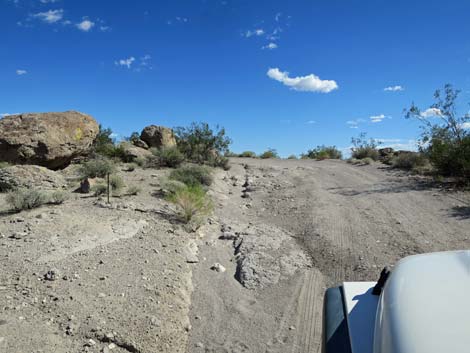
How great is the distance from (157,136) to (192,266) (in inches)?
696

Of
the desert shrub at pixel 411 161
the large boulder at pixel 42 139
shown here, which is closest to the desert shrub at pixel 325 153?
the desert shrub at pixel 411 161

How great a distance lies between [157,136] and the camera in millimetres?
22031

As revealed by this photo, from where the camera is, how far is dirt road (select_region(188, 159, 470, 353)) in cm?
388

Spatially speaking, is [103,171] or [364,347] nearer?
[364,347]

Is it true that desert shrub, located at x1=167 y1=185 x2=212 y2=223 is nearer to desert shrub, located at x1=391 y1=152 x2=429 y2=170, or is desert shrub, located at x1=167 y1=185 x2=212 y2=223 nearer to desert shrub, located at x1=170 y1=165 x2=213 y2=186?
desert shrub, located at x1=170 y1=165 x2=213 y2=186

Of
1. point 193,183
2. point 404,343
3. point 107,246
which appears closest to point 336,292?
point 404,343

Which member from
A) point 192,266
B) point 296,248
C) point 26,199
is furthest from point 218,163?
point 192,266

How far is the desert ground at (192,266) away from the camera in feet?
11.6

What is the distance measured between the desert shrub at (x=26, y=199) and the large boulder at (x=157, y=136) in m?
14.6

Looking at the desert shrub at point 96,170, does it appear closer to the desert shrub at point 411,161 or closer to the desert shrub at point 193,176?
the desert shrub at point 193,176

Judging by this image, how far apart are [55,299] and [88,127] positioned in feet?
35.0

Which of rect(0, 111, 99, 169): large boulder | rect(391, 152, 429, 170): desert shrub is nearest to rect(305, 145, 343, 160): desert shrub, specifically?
rect(391, 152, 429, 170): desert shrub

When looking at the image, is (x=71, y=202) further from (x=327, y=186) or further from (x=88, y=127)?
(x=327, y=186)

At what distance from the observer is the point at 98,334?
10.9ft
